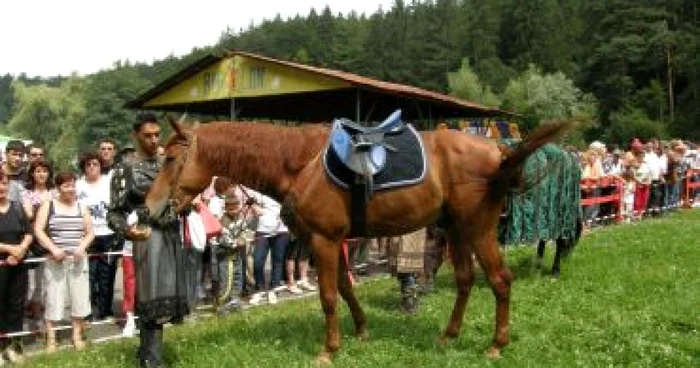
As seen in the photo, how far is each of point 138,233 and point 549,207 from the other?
5.88m

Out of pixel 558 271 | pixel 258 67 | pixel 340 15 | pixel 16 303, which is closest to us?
pixel 16 303

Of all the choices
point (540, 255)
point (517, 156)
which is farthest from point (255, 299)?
point (517, 156)

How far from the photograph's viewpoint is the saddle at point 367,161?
19.5 feet

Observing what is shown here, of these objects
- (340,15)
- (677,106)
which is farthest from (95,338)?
(340,15)

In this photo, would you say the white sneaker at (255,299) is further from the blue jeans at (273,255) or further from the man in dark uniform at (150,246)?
the man in dark uniform at (150,246)

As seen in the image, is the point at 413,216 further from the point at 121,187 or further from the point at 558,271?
the point at 558,271

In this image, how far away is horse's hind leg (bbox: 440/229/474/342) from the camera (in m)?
6.65

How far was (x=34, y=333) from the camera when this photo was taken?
25.1 ft

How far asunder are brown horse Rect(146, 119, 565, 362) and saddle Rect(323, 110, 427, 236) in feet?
0.24

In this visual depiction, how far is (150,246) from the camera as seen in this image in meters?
5.71

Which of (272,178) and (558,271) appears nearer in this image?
(272,178)

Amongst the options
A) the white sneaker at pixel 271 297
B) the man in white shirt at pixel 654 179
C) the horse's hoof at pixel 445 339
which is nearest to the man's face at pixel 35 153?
the white sneaker at pixel 271 297

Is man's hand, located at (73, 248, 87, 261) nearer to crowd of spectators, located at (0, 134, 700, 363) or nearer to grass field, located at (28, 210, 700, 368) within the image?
crowd of spectators, located at (0, 134, 700, 363)

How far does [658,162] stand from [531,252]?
8736mm
